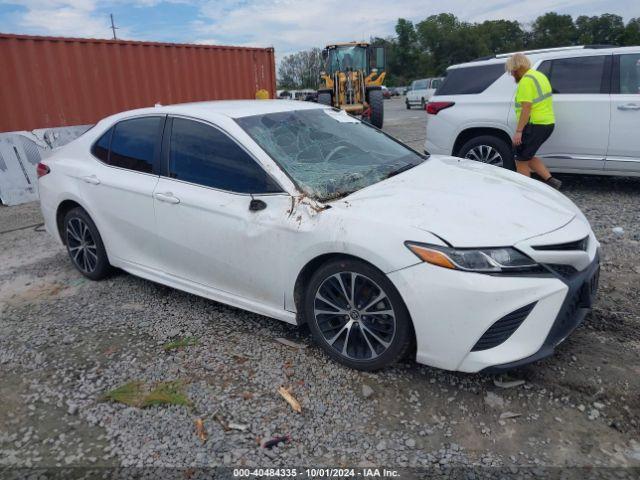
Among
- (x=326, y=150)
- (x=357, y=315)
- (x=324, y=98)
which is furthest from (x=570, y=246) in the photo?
(x=324, y=98)

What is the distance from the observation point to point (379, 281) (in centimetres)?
264

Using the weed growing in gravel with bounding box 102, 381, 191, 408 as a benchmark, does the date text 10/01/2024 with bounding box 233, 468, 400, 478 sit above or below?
below

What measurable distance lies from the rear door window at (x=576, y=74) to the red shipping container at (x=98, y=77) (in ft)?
23.2

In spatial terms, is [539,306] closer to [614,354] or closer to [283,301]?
[614,354]

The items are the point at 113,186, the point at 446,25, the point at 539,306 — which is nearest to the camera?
the point at 539,306

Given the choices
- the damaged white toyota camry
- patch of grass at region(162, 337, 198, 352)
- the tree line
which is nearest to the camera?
the damaged white toyota camry

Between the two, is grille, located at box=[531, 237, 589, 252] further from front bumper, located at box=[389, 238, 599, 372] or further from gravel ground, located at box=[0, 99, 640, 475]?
gravel ground, located at box=[0, 99, 640, 475]

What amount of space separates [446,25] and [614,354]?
93.7 meters

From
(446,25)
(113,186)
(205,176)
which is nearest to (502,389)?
(205,176)

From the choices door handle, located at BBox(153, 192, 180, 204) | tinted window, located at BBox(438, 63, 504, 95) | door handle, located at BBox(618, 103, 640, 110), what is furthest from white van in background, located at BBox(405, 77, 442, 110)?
door handle, located at BBox(153, 192, 180, 204)

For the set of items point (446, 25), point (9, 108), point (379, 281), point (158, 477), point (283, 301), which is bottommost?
point (158, 477)

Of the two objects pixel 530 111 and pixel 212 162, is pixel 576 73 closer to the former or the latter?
pixel 530 111

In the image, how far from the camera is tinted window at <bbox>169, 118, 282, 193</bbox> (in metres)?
3.13

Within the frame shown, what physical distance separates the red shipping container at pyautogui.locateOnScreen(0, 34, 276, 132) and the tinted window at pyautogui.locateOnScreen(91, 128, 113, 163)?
16.3 feet
